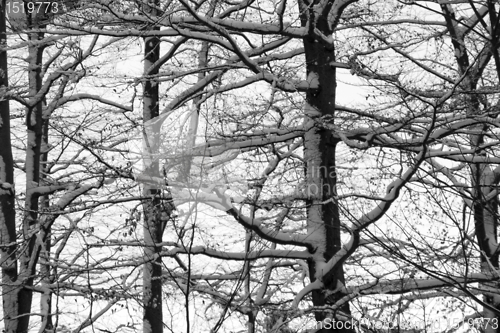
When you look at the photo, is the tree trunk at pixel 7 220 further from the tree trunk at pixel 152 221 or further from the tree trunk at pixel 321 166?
the tree trunk at pixel 321 166

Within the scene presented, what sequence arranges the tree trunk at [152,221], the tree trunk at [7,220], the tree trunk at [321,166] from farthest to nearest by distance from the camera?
1. the tree trunk at [7,220]
2. the tree trunk at [152,221]
3. the tree trunk at [321,166]

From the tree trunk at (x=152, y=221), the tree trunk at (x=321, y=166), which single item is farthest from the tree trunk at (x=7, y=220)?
the tree trunk at (x=321, y=166)

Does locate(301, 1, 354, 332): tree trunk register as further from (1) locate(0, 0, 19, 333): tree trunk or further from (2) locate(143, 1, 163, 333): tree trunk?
(1) locate(0, 0, 19, 333): tree trunk

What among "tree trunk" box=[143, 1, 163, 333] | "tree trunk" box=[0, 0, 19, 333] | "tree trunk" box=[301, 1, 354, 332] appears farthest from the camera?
"tree trunk" box=[0, 0, 19, 333]

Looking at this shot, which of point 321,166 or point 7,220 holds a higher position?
point 321,166

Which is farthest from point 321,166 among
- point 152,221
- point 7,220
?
point 7,220

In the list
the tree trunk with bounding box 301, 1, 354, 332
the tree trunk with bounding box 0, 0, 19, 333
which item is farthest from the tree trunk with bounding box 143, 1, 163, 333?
the tree trunk with bounding box 301, 1, 354, 332

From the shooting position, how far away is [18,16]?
10273 millimetres

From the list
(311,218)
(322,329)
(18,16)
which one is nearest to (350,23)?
(311,218)

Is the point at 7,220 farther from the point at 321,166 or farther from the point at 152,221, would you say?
the point at 321,166

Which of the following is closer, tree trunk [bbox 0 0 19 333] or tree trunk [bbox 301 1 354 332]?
tree trunk [bbox 301 1 354 332]

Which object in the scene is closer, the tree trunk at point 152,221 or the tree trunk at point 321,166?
the tree trunk at point 321,166

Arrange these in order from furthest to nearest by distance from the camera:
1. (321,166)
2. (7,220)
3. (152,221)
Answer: (7,220) < (152,221) < (321,166)

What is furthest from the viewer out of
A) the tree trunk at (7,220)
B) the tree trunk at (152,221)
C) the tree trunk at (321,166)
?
the tree trunk at (7,220)
